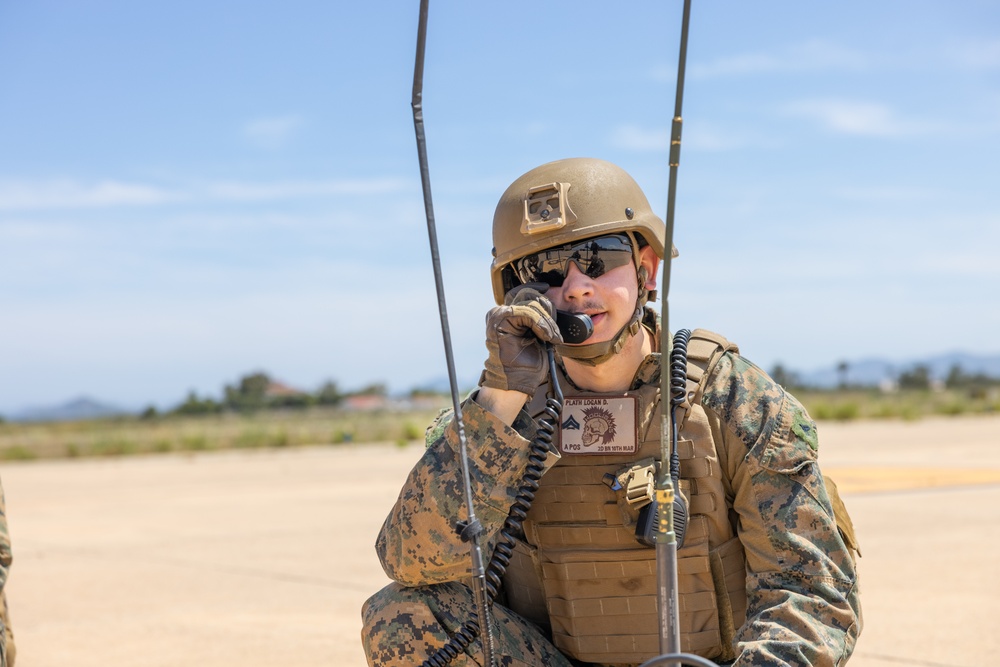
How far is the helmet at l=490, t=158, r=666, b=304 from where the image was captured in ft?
11.4

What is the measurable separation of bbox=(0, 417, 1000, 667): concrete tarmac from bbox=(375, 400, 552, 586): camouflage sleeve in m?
3.15

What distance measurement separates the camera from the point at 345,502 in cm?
1519

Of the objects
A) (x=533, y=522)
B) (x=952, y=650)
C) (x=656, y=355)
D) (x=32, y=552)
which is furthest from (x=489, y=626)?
(x=32, y=552)

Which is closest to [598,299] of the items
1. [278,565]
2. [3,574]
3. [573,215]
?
[573,215]

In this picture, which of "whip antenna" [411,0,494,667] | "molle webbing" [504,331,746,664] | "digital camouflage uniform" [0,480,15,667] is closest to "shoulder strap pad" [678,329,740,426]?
"molle webbing" [504,331,746,664]

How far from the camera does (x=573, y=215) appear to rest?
348 cm

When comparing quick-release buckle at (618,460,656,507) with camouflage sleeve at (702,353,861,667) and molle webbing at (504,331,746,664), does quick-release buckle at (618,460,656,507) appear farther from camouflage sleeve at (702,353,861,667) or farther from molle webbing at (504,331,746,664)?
camouflage sleeve at (702,353,861,667)

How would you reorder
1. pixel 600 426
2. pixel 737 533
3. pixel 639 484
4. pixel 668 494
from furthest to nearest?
1. pixel 600 426
2. pixel 737 533
3. pixel 639 484
4. pixel 668 494

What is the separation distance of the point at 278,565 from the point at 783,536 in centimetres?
744

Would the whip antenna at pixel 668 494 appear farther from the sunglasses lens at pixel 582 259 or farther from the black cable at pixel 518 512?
the sunglasses lens at pixel 582 259

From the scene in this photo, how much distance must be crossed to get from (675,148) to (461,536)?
50.6 inches

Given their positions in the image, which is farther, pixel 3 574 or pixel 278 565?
pixel 278 565

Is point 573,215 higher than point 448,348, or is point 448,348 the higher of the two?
point 573,215

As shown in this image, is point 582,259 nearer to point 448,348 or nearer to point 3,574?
point 448,348
